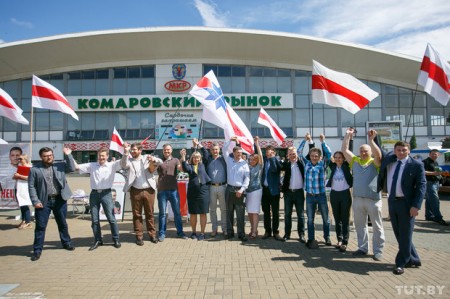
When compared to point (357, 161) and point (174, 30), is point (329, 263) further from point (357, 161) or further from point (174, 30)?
point (174, 30)

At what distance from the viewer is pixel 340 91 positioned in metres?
6.36

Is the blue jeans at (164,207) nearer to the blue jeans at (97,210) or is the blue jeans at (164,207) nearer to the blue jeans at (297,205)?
the blue jeans at (97,210)

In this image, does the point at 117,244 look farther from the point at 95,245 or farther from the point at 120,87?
the point at 120,87

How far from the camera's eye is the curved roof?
31.3 m

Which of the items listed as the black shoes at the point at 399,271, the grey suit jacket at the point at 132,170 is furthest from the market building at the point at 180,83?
the black shoes at the point at 399,271

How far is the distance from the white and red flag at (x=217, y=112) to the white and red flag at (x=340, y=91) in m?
1.90

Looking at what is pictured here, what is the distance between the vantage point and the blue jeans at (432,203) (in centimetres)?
800

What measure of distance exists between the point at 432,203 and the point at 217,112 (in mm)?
6153

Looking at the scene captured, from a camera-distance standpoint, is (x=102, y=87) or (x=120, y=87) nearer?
(x=120, y=87)

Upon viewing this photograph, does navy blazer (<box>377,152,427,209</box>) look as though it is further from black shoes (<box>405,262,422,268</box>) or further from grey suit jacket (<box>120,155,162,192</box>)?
grey suit jacket (<box>120,155,162,192</box>)

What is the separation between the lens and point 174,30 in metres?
31.1

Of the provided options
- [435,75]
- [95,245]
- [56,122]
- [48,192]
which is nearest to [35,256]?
[95,245]

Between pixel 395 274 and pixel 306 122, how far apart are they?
29.7 metres

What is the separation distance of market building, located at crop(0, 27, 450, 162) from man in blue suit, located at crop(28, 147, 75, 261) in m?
26.2
